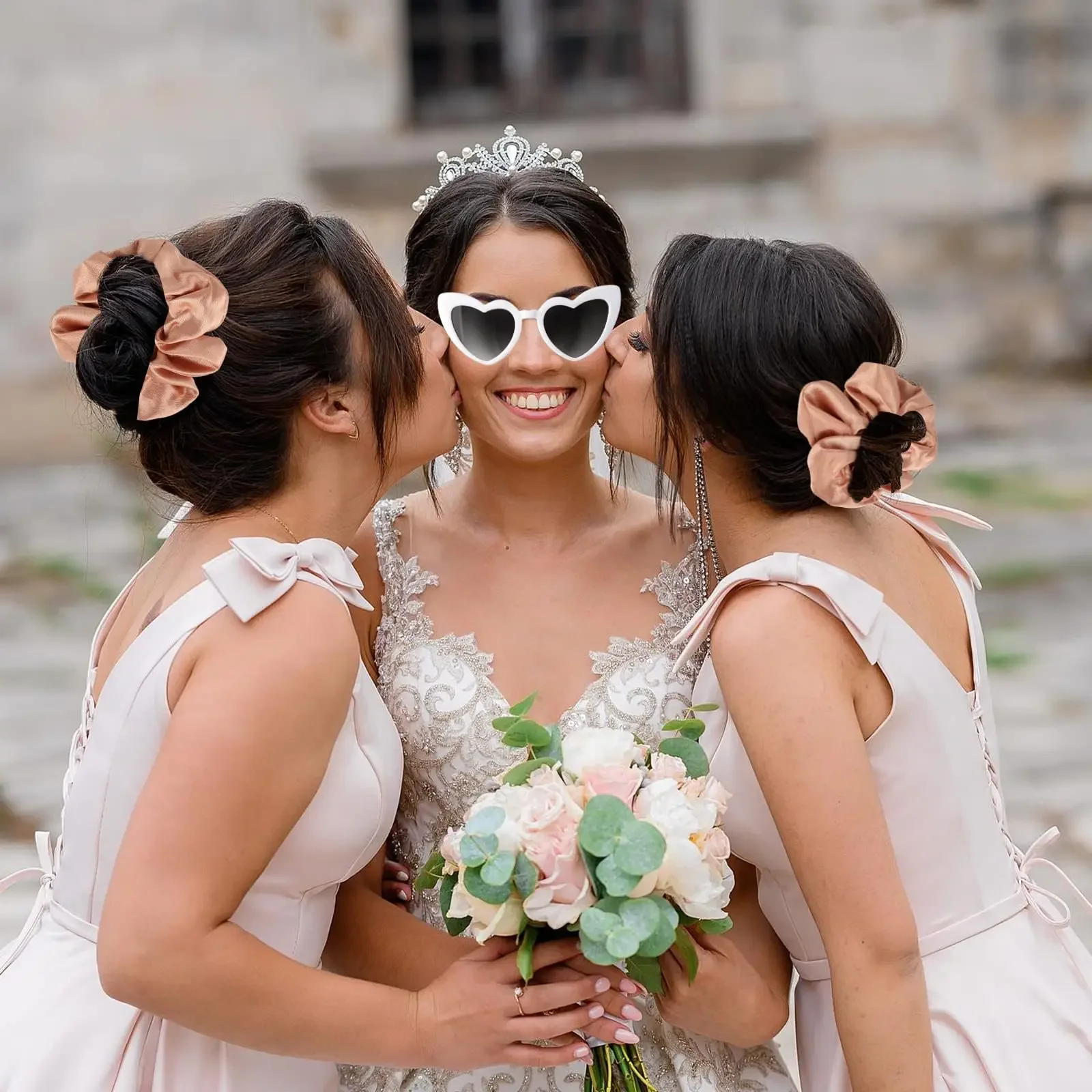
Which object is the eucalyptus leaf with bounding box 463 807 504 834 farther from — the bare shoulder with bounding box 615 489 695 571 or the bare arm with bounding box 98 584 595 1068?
the bare shoulder with bounding box 615 489 695 571

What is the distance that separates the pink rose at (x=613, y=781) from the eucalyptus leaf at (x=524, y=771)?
7 cm

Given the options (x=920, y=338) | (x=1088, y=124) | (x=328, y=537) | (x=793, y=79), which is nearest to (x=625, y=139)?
(x=793, y=79)

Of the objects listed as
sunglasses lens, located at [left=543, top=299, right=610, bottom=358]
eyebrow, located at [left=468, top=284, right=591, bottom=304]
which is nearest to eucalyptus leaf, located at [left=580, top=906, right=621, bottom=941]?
sunglasses lens, located at [left=543, top=299, right=610, bottom=358]

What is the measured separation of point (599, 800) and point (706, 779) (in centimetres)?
22

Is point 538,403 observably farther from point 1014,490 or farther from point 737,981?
point 1014,490

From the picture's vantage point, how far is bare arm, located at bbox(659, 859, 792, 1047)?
2387 mm

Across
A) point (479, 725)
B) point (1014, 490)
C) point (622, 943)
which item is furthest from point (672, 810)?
point (1014, 490)

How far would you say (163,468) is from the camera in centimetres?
238

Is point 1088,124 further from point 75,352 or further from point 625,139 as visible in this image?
point 75,352

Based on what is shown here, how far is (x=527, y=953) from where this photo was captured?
2154mm

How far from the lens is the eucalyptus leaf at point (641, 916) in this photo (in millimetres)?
2027

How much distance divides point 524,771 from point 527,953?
0.26m

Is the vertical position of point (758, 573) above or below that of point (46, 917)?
above

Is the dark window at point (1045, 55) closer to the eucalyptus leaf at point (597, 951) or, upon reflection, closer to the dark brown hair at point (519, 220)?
the dark brown hair at point (519, 220)
